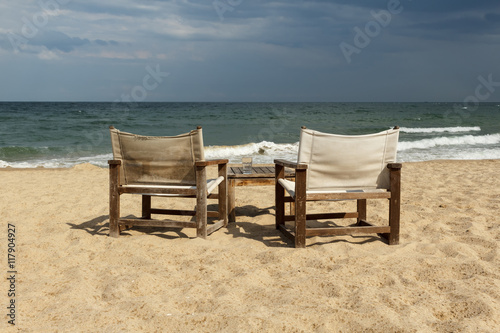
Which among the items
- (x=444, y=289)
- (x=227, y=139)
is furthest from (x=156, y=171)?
(x=227, y=139)

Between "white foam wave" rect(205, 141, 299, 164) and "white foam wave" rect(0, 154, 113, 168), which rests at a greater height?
"white foam wave" rect(205, 141, 299, 164)

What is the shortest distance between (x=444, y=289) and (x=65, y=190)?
5657mm

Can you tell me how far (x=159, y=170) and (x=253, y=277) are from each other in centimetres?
150

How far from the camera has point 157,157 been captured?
13.1ft

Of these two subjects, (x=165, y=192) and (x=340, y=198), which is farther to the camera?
(x=165, y=192)

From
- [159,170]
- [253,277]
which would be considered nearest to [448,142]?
[159,170]

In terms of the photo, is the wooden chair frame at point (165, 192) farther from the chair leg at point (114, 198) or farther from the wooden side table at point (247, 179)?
the wooden side table at point (247, 179)

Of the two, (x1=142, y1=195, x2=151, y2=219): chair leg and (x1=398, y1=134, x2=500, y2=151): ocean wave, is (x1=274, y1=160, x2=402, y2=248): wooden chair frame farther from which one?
(x1=398, y1=134, x2=500, y2=151): ocean wave

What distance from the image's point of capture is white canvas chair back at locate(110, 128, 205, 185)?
3.93 meters

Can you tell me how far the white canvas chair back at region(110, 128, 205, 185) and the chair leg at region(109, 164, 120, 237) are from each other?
68mm

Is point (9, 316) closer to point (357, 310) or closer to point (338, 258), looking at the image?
point (357, 310)

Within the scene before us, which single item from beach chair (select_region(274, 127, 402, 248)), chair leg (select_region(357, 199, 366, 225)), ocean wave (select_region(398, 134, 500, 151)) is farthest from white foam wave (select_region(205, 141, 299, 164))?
beach chair (select_region(274, 127, 402, 248))

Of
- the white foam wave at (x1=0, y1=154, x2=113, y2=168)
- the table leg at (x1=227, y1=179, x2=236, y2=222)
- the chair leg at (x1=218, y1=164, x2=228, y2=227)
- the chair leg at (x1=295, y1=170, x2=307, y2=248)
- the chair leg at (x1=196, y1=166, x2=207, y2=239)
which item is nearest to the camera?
the chair leg at (x1=295, y1=170, x2=307, y2=248)

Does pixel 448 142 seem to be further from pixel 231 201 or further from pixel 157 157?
pixel 157 157
